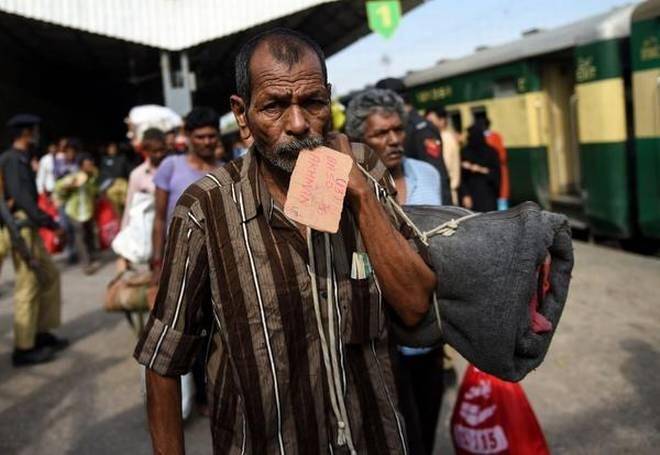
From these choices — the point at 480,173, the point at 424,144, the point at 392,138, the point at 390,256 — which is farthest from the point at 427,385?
the point at 480,173

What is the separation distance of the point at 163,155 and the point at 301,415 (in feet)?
12.1

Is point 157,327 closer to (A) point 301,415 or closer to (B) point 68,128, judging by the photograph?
(A) point 301,415

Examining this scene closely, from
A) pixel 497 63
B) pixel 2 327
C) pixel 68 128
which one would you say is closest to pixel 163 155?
pixel 2 327

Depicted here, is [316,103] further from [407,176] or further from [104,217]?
[104,217]

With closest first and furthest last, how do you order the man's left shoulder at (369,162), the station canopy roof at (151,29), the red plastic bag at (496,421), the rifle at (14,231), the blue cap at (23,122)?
the man's left shoulder at (369,162)
the red plastic bag at (496,421)
the rifle at (14,231)
the blue cap at (23,122)
the station canopy roof at (151,29)

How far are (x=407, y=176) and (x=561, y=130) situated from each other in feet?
26.2

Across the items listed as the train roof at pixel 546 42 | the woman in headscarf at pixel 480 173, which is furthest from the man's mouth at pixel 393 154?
the train roof at pixel 546 42

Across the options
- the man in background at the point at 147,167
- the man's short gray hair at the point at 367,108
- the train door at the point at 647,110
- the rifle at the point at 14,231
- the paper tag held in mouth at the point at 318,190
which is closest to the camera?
the paper tag held in mouth at the point at 318,190

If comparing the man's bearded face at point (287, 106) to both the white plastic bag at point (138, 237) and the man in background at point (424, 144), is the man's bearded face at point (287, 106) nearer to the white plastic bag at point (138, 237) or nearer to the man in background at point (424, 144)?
the white plastic bag at point (138, 237)

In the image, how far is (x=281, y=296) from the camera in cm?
145

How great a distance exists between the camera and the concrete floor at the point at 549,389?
3678 mm

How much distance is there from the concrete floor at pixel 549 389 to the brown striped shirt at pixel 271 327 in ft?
7.29

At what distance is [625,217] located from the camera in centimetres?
796

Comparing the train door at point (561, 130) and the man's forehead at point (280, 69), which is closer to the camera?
the man's forehead at point (280, 69)
